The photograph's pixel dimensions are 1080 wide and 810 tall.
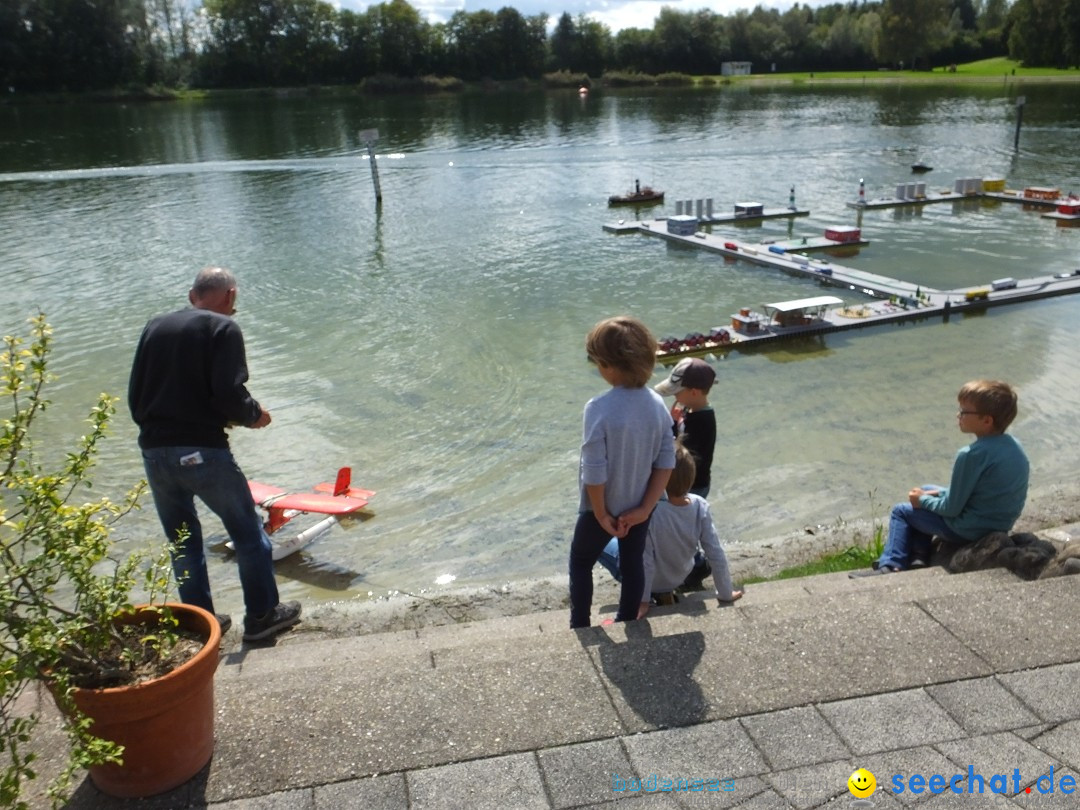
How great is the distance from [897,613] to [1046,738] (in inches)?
34.7

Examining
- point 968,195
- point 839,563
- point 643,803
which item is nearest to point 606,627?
point 643,803

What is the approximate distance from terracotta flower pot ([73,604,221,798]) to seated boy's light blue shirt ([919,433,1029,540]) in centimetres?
394

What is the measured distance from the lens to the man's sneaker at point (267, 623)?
5.13m

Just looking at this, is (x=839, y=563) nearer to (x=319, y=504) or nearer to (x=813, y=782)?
(x=813, y=782)

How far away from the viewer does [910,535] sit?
17.9 ft

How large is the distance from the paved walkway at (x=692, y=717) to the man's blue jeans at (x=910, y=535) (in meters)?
1.22

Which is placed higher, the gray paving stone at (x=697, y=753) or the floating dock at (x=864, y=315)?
the gray paving stone at (x=697, y=753)

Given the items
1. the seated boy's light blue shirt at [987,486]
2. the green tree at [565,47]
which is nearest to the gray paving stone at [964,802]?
the seated boy's light blue shirt at [987,486]

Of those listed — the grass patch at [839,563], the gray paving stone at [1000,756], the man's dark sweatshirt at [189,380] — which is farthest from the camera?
the grass patch at [839,563]

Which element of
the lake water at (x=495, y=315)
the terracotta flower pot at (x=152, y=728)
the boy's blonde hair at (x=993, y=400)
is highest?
the boy's blonde hair at (x=993, y=400)

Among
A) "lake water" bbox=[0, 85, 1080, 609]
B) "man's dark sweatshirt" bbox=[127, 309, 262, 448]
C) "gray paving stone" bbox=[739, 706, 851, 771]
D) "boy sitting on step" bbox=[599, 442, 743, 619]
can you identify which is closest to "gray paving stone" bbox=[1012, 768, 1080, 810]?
"gray paving stone" bbox=[739, 706, 851, 771]

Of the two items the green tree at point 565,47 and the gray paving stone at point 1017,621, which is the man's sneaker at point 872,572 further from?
the green tree at point 565,47

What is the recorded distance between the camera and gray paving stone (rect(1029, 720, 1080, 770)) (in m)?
2.99

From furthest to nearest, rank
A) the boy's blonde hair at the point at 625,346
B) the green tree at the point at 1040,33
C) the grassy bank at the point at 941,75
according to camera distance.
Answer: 1. the green tree at the point at 1040,33
2. the grassy bank at the point at 941,75
3. the boy's blonde hair at the point at 625,346
